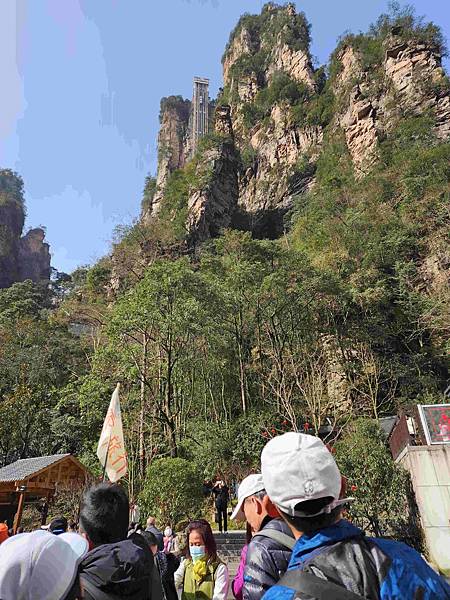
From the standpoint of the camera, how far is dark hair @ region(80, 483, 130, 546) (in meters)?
1.93

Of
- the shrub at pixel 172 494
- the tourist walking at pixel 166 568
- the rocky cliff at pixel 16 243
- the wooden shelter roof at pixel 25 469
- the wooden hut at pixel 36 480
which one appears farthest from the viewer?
the rocky cliff at pixel 16 243

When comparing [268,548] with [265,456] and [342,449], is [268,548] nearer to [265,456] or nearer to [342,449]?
[265,456]

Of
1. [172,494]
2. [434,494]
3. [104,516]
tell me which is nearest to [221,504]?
[172,494]

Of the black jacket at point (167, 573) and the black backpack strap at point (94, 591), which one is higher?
→ the black backpack strap at point (94, 591)

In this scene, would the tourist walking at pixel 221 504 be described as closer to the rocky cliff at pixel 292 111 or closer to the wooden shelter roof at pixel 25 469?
the wooden shelter roof at pixel 25 469

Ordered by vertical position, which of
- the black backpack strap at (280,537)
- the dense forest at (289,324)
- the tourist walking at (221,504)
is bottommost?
the tourist walking at (221,504)

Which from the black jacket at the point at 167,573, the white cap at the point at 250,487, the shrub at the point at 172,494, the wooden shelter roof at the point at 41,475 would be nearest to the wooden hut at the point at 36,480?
the wooden shelter roof at the point at 41,475

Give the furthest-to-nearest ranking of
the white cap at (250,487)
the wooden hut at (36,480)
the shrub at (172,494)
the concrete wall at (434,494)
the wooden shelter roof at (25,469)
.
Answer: the wooden hut at (36,480) → the wooden shelter roof at (25,469) → the shrub at (172,494) → the concrete wall at (434,494) → the white cap at (250,487)

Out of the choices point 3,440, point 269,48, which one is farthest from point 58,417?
point 269,48

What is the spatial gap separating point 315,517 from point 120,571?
99 centimetres

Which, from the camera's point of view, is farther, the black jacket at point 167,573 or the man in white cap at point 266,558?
the black jacket at point 167,573

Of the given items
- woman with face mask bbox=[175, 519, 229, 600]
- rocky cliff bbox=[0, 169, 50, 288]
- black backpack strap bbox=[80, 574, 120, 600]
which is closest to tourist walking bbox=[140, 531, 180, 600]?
woman with face mask bbox=[175, 519, 229, 600]

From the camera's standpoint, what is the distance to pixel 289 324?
1706 cm

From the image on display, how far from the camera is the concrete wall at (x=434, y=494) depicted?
24.2 feet
